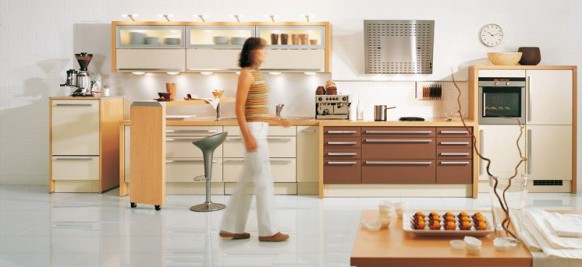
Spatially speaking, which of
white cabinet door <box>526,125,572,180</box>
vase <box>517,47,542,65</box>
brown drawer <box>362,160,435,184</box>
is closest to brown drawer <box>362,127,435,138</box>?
brown drawer <box>362,160,435,184</box>

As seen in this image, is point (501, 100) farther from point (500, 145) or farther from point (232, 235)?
point (232, 235)

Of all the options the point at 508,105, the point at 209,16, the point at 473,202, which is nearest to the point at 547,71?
the point at 508,105

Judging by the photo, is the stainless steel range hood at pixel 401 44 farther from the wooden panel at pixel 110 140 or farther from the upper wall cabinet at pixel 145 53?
the wooden panel at pixel 110 140

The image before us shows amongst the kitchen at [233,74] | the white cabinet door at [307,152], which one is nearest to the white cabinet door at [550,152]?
A: the kitchen at [233,74]

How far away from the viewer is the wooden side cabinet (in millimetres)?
7961

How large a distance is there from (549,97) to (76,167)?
17.9ft

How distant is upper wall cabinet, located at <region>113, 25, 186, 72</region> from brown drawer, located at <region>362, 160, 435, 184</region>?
2567mm

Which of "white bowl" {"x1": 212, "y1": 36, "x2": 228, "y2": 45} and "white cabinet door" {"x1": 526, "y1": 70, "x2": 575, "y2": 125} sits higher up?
"white bowl" {"x1": 212, "y1": 36, "x2": 228, "y2": 45}

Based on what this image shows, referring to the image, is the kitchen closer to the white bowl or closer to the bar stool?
the white bowl

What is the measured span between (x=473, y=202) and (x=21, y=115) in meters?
5.65

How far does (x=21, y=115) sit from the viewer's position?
28.9 ft

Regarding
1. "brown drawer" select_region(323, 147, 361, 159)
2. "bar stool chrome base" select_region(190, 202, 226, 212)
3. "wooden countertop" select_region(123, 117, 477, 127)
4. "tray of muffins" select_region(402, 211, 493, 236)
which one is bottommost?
"bar stool chrome base" select_region(190, 202, 226, 212)

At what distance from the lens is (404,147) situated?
→ 7.74 m

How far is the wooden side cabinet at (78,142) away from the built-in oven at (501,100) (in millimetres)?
4199
